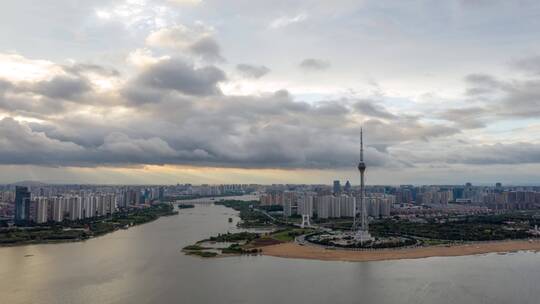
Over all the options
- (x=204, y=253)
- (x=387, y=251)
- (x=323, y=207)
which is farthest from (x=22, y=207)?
(x=387, y=251)

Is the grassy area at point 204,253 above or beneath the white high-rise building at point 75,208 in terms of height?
beneath

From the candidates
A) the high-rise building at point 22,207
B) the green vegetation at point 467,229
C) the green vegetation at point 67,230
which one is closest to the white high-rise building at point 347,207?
the green vegetation at point 467,229

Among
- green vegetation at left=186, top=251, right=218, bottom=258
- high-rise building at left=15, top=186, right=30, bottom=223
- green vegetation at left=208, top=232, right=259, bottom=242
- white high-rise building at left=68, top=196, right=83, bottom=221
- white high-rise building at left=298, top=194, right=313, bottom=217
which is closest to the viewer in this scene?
green vegetation at left=186, top=251, right=218, bottom=258

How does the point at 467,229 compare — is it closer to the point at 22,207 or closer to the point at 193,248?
the point at 193,248

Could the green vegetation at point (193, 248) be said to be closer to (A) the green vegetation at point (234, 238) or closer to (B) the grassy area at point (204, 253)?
(B) the grassy area at point (204, 253)

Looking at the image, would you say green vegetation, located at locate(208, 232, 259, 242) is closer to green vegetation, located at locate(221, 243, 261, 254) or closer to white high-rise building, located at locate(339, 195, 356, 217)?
green vegetation, located at locate(221, 243, 261, 254)

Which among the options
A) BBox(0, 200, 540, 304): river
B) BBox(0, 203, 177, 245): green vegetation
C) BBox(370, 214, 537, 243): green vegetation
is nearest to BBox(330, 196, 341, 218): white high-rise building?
BBox(370, 214, 537, 243): green vegetation
